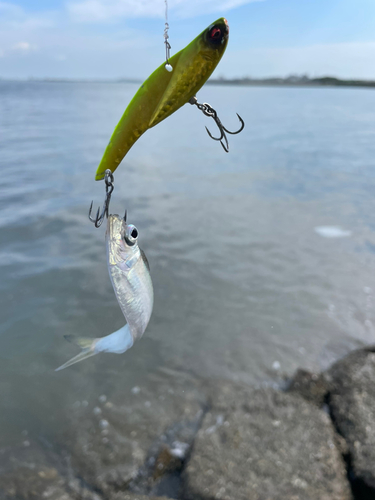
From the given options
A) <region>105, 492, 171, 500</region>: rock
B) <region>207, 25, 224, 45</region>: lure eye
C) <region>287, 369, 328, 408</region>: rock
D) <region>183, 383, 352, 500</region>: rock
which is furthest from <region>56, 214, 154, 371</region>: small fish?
<region>287, 369, 328, 408</region>: rock

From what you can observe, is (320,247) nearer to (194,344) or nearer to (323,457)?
(194,344)

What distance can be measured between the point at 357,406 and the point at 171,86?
420 cm

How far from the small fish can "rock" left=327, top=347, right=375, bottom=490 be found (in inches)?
119

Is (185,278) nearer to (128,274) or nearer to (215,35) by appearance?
(128,274)

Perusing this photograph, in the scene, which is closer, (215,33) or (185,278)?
(215,33)

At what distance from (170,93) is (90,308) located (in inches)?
234

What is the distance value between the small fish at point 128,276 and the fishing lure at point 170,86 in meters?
0.37

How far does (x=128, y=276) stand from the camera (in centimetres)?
188

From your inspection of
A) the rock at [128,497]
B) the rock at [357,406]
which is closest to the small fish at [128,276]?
the rock at [128,497]

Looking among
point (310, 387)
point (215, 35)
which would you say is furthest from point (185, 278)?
point (215, 35)

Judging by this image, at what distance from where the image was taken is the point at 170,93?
1.76 m

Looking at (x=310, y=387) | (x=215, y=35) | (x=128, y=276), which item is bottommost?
(x=310, y=387)

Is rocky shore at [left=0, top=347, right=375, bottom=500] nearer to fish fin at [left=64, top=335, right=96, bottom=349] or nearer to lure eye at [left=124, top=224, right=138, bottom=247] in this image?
fish fin at [left=64, top=335, right=96, bottom=349]

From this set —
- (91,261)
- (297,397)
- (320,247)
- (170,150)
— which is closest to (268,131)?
(170,150)
